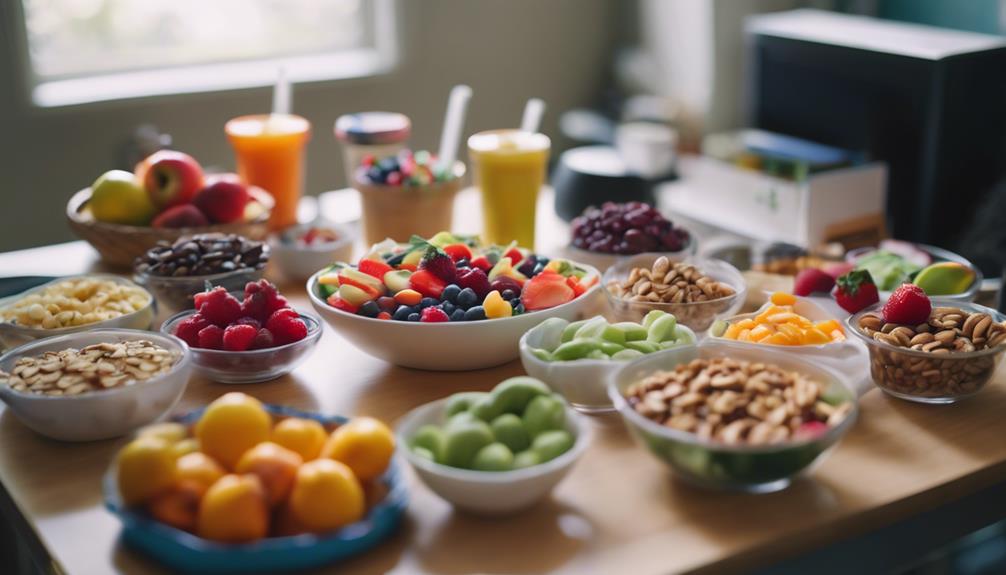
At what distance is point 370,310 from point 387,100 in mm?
2021

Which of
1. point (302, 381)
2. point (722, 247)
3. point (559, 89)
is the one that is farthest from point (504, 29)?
point (302, 381)

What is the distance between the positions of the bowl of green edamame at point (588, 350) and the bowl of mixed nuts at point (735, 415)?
61mm

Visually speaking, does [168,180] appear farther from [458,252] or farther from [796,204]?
[796,204]

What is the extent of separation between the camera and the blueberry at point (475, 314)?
51.3 inches

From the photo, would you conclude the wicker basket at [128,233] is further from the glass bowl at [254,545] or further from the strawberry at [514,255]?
the glass bowl at [254,545]

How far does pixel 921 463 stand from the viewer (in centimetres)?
112

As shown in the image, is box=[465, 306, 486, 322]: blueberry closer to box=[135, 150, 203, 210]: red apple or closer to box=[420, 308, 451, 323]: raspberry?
box=[420, 308, 451, 323]: raspberry

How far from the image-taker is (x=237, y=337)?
4.21 feet

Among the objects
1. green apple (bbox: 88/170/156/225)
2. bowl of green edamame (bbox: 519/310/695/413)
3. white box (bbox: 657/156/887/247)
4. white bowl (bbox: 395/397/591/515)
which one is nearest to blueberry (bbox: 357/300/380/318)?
bowl of green edamame (bbox: 519/310/695/413)

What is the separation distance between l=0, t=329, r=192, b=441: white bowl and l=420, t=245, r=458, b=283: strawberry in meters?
0.34

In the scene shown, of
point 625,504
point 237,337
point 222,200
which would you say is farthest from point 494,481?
point 222,200

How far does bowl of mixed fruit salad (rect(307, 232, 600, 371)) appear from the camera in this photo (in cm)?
130

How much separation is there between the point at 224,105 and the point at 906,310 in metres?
2.24

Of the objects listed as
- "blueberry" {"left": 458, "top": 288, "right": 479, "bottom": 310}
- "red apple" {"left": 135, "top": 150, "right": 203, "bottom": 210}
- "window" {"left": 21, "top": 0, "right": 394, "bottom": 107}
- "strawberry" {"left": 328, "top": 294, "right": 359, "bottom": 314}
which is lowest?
"strawberry" {"left": 328, "top": 294, "right": 359, "bottom": 314}
